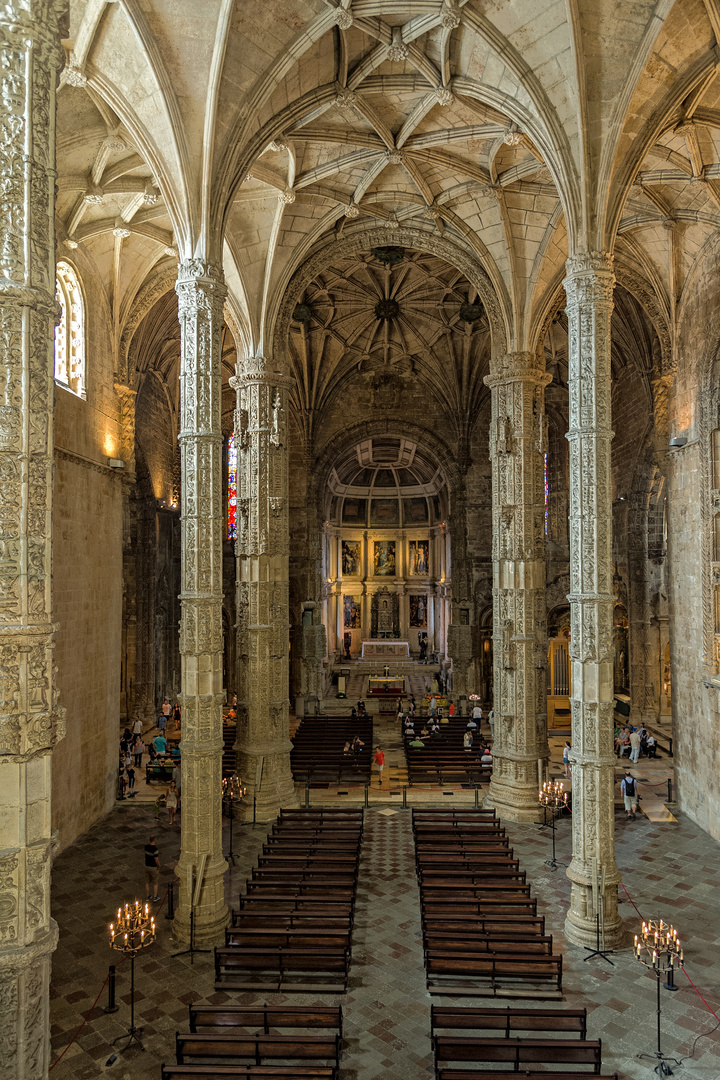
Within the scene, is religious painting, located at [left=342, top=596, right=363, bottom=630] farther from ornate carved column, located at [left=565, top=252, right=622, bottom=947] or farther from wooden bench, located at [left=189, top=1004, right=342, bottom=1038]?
wooden bench, located at [left=189, top=1004, right=342, bottom=1038]

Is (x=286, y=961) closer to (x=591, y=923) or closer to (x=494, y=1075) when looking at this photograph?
(x=494, y=1075)

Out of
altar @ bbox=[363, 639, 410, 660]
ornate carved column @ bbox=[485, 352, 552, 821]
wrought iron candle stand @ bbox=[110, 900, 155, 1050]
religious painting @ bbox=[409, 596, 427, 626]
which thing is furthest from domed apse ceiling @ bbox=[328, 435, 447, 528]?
wrought iron candle stand @ bbox=[110, 900, 155, 1050]

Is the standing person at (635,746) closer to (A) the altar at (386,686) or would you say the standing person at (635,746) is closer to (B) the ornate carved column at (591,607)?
(B) the ornate carved column at (591,607)

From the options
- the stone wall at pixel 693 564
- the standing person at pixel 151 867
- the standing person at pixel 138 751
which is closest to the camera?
the standing person at pixel 151 867

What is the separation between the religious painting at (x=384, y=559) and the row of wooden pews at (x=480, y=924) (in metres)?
31.8

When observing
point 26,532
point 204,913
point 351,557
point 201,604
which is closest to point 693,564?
point 201,604

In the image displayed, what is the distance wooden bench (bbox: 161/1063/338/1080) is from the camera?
26.4ft

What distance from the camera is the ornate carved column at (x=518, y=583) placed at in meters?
19.4

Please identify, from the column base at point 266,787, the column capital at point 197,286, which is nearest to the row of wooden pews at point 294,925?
the column base at point 266,787

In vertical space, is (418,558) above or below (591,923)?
above

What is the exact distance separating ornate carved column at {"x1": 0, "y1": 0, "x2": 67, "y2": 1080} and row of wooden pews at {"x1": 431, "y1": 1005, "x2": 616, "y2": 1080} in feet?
17.1

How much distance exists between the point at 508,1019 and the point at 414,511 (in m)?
39.2

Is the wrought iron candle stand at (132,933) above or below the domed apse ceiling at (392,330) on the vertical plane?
below

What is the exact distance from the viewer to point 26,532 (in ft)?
17.5
